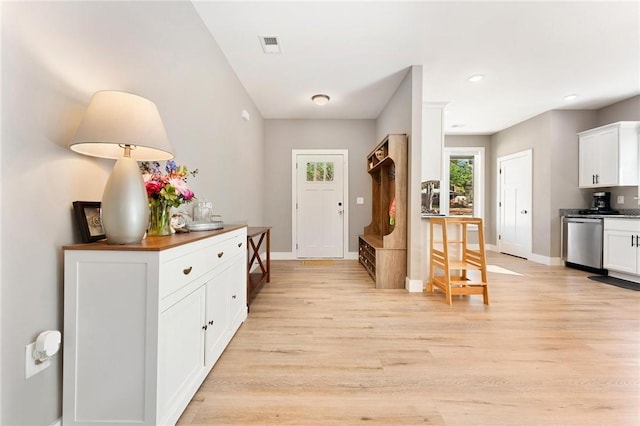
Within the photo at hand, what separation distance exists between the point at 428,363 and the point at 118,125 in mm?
2104

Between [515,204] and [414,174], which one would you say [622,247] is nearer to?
[515,204]

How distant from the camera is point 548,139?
4953 millimetres

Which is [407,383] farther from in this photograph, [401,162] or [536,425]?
[401,162]

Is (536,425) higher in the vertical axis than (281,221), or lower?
lower

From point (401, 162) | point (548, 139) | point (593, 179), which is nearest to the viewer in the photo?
point (401, 162)

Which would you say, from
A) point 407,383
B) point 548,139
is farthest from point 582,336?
point 548,139

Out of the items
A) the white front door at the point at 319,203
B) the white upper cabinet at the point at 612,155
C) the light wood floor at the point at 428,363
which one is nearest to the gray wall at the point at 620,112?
the white upper cabinet at the point at 612,155

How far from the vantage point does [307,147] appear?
17.5 ft

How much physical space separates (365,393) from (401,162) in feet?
8.55

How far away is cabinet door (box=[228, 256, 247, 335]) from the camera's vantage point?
2.10 metres

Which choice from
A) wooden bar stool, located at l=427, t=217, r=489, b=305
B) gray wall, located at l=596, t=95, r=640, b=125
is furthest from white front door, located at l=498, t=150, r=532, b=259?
wooden bar stool, located at l=427, t=217, r=489, b=305

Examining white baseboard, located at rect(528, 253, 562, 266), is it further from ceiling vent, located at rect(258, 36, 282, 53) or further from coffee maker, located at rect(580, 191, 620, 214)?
ceiling vent, located at rect(258, 36, 282, 53)

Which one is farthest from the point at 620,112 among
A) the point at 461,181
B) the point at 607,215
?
the point at 461,181

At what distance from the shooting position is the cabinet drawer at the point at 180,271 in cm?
117
